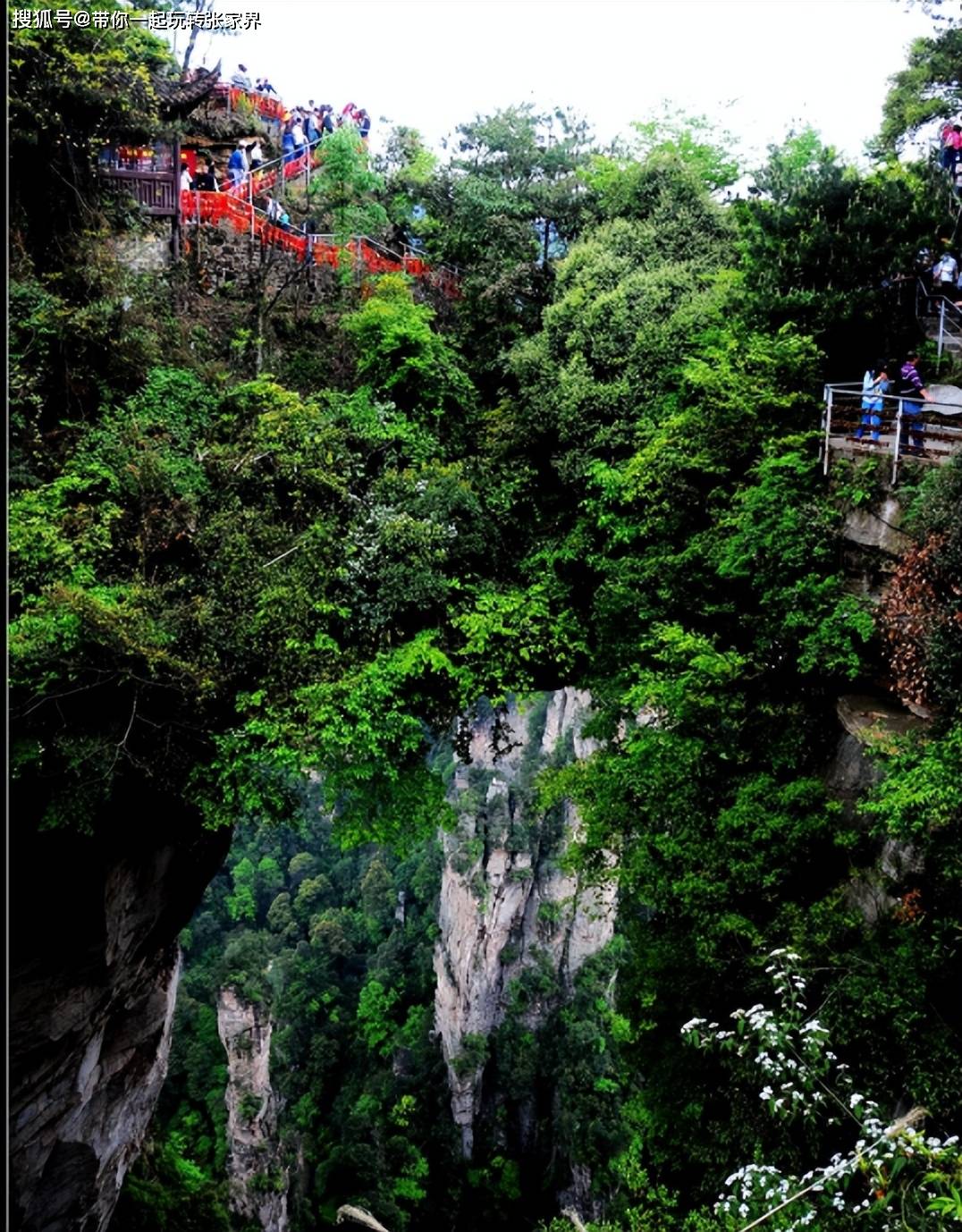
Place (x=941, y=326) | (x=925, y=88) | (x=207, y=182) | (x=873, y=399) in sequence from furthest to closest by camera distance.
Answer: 1. (x=207, y=182)
2. (x=925, y=88)
3. (x=941, y=326)
4. (x=873, y=399)

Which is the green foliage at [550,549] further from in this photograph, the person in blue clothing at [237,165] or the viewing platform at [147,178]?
the person in blue clothing at [237,165]

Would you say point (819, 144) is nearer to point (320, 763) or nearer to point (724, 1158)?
point (320, 763)

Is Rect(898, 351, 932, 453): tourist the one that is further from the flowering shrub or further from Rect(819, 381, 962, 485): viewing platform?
the flowering shrub

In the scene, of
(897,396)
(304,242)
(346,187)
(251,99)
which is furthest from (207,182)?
(897,396)

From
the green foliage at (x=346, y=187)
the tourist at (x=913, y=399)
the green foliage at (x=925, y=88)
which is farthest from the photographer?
the green foliage at (x=346, y=187)

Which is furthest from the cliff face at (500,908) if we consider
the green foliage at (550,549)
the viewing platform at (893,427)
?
the viewing platform at (893,427)

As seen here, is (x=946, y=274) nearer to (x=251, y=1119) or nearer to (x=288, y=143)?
(x=288, y=143)

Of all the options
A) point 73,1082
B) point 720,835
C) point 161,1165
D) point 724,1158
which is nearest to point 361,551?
point 720,835
